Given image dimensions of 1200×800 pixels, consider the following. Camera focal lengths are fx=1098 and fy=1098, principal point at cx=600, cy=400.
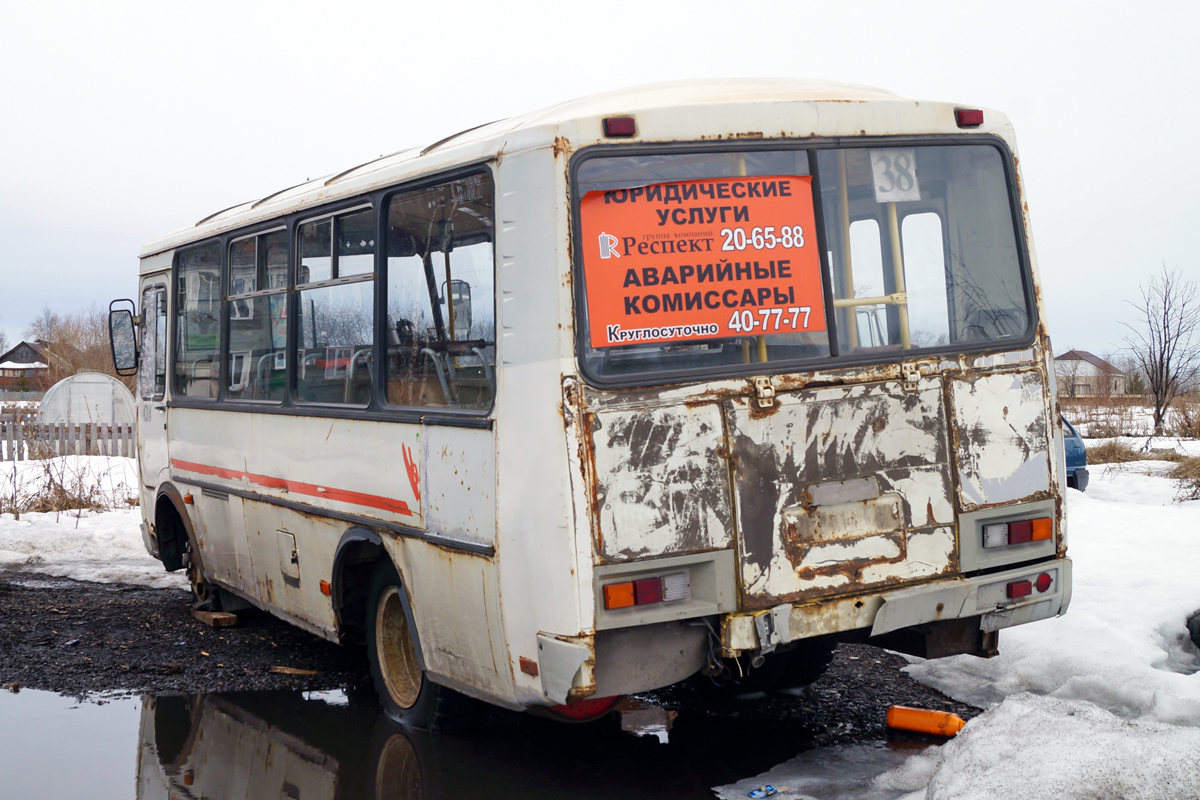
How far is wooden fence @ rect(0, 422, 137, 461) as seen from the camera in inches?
765

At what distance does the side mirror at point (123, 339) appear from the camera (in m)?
9.08

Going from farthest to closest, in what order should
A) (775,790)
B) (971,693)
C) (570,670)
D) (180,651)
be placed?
(180,651) → (971,693) → (775,790) → (570,670)

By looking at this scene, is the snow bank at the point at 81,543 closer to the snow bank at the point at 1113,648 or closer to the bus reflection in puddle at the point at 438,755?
the bus reflection in puddle at the point at 438,755

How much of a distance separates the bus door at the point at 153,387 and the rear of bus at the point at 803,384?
5422 millimetres

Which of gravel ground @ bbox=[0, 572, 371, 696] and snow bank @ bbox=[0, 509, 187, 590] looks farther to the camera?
snow bank @ bbox=[0, 509, 187, 590]

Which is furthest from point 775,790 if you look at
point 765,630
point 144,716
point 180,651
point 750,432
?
point 180,651

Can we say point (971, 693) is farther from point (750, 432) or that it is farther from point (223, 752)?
point (223, 752)

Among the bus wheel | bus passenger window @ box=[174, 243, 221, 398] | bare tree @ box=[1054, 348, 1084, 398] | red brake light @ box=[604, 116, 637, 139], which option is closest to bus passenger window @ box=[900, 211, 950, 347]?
red brake light @ box=[604, 116, 637, 139]

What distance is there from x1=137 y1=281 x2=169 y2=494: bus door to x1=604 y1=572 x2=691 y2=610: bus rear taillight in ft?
18.0

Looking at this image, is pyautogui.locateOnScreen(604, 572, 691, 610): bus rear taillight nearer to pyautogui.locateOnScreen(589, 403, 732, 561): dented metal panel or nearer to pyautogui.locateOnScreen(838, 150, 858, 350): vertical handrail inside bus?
pyautogui.locateOnScreen(589, 403, 732, 561): dented metal panel

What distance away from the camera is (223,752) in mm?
5414

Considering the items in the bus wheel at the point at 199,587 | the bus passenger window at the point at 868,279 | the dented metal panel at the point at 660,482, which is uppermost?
the bus passenger window at the point at 868,279

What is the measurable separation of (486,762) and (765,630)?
5.50 ft

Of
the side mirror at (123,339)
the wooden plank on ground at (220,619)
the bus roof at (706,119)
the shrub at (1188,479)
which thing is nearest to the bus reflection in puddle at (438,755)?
the wooden plank on ground at (220,619)
